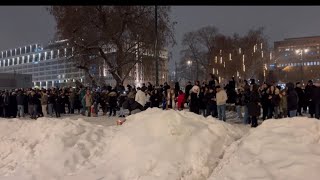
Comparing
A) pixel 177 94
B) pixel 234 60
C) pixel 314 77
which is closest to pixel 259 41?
pixel 234 60

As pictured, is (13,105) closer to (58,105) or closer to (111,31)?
(58,105)

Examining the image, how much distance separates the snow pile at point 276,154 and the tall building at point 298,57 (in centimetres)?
7099

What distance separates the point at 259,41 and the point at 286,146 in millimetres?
59744

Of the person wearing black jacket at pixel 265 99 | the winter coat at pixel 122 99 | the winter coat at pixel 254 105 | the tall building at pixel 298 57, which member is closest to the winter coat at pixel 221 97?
the winter coat at pixel 254 105

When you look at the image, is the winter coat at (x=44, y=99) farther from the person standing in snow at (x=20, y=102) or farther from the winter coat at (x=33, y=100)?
the person standing in snow at (x=20, y=102)

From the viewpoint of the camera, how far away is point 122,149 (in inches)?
417

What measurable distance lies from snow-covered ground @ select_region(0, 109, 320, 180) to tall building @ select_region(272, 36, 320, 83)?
231ft

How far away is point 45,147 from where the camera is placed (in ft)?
35.8

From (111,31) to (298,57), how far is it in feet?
190

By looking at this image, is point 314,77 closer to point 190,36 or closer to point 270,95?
point 190,36

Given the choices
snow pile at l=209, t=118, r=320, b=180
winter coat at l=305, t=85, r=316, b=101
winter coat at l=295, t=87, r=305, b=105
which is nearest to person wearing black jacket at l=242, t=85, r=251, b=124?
winter coat at l=305, t=85, r=316, b=101

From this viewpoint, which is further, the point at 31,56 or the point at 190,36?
the point at 31,56

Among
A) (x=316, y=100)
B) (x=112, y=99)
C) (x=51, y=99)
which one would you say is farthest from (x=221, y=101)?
(x=51, y=99)

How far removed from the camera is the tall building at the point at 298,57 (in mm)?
82512
